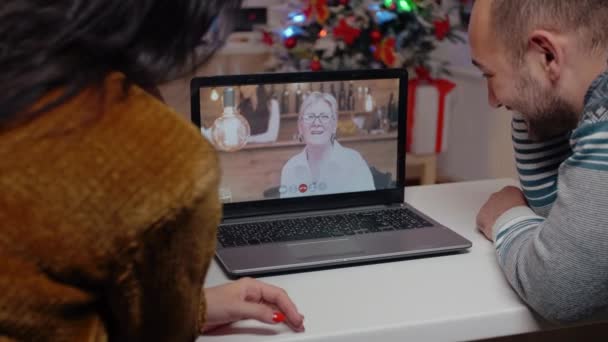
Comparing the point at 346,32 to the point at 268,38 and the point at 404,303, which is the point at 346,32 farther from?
the point at 404,303

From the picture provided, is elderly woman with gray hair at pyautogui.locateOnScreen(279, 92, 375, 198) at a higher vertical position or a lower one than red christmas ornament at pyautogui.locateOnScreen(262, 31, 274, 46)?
higher

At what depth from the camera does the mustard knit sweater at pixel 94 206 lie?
566 mm

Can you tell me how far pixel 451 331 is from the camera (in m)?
0.96

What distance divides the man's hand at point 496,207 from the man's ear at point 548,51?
0.26 meters

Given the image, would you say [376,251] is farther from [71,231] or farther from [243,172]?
[71,231]

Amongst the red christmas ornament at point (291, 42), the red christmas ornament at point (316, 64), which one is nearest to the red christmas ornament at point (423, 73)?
the red christmas ornament at point (316, 64)

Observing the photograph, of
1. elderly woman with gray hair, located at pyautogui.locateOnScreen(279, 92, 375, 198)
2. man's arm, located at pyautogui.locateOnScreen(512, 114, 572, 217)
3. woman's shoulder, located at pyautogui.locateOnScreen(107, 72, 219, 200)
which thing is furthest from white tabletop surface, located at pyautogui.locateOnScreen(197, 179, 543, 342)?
woman's shoulder, located at pyautogui.locateOnScreen(107, 72, 219, 200)

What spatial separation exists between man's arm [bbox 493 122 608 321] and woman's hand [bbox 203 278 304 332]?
313mm

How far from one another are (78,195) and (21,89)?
92 millimetres

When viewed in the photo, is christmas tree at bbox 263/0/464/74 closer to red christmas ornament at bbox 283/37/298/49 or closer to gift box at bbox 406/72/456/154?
red christmas ornament at bbox 283/37/298/49

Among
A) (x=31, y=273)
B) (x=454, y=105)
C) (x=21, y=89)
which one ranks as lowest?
(x=454, y=105)

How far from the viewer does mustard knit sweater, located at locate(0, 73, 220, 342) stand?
57 cm

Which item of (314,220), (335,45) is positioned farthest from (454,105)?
(314,220)

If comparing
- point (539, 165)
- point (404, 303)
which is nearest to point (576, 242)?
point (404, 303)
